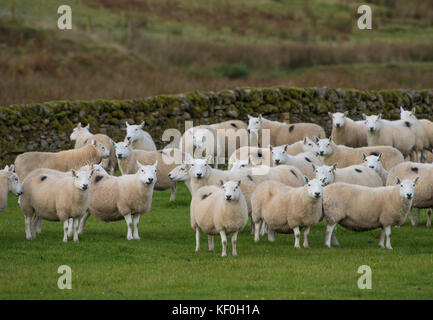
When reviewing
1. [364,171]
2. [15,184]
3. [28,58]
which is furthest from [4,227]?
[28,58]

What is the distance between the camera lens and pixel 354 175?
1487 centimetres

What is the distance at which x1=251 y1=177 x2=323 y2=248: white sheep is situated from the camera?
41.0 feet

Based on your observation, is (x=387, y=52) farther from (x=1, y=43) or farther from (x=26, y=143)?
(x=26, y=143)

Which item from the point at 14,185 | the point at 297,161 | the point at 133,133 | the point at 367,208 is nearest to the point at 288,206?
the point at 367,208

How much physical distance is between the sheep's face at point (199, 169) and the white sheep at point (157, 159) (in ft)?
9.00

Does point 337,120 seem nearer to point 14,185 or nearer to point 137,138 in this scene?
point 137,138

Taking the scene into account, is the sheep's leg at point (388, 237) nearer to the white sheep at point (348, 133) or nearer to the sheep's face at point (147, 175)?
the sheep's face at point (147, 175)

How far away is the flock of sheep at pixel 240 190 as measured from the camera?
12.5m

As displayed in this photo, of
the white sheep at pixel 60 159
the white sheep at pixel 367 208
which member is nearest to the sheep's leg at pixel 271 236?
the white sheep at pixel 367 208

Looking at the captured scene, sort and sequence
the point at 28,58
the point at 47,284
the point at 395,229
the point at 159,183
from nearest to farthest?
1. the point at 47,284
2. the point at 395,229
3. the point at 159,183
4. the point at 28,58

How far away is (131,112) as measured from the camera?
24.5 m

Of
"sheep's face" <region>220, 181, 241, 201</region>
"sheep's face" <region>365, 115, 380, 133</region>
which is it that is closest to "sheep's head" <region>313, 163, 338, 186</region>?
"sheep's face" <region>220, 181, 241, 201</region>

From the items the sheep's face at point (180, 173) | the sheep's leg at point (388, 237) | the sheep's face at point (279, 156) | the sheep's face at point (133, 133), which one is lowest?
the sheep's leg at point (388, 237)

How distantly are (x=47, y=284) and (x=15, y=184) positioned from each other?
3.71 metres
